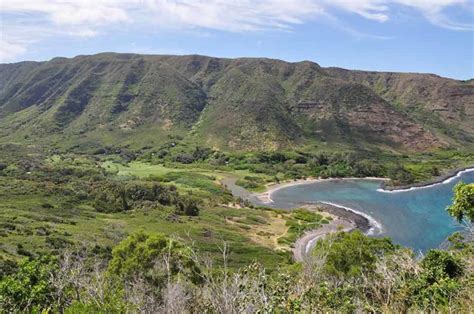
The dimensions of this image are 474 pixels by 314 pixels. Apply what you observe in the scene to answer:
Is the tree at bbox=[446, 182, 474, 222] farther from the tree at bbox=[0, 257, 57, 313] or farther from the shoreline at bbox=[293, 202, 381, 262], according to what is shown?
the shoreline at bbox=[293, 202, 381, 262]

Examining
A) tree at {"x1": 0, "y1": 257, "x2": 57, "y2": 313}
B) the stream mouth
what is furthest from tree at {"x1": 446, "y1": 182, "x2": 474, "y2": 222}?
the stream mouth

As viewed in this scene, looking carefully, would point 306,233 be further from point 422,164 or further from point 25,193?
point 422,164

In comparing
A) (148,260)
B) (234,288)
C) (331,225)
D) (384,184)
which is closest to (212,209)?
(331,225)

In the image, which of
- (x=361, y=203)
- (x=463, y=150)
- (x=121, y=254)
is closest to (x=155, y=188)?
(x=361, y=203)

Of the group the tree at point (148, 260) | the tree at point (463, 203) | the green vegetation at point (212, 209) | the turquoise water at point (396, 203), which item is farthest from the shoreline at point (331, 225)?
the tree at point (463, 203)

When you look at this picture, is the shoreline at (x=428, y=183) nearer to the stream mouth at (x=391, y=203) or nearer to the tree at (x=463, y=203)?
the stream mouth at (x=391, y=203)
